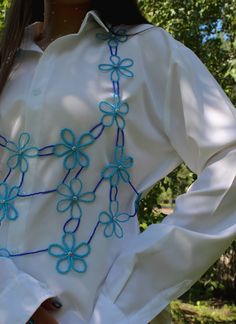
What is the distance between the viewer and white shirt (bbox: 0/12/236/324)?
1.16 m

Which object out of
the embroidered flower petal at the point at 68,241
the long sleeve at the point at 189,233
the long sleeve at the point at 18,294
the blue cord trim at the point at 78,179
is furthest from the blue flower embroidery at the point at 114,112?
the long sleeve at the point at 18,294

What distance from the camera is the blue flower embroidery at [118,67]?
50.6 inches

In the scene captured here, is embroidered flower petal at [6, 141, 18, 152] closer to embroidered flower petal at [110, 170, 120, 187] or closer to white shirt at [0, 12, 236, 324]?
white shirt at [0, 12, 236, 324]

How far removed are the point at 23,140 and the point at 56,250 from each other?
250 mm

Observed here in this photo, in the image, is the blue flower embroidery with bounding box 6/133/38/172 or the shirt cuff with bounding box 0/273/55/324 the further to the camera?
the blue flower embroidery with bounding box 6/133/38/172

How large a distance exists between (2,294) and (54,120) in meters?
0.37

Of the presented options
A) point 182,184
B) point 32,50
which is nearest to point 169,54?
point 32,50

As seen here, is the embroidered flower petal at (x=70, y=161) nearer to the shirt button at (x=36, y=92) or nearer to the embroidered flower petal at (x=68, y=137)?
the embroidered flower petal at (x=68, y=137)

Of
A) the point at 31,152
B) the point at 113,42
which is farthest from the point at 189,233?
the point at 113,42

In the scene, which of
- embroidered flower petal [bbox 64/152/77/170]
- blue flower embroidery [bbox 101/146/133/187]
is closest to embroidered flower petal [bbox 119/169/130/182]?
blue flower embroidery [bbox 101/146/133/187]

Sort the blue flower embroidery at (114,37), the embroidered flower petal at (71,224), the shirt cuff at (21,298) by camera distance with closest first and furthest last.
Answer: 1. the shirt cuff at (21,298)
2. the embroidered flower petal at (71,224)
3. the blue flower embroidery at (114,37)

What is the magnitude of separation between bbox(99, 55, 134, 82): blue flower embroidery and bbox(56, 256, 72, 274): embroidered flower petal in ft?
1.28

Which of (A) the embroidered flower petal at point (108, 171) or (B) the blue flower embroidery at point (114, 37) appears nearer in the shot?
(A) the embroidered flower petal at point (108, 171)

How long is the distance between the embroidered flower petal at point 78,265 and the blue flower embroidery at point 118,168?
170mm
